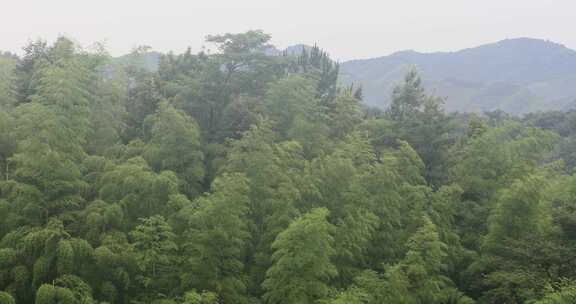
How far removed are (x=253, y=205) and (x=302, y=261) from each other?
10.5ft

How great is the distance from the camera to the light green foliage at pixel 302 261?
35.3 feet

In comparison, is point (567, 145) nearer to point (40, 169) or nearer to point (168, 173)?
point (168, 173)

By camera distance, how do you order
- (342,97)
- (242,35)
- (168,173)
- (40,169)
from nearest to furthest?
(40,169)
(168,173)
(342,97)
(242,35)

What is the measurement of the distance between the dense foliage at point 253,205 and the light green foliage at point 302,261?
47mm

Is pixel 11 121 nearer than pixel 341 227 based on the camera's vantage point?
No

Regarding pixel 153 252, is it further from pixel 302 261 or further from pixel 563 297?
pixel 563 297

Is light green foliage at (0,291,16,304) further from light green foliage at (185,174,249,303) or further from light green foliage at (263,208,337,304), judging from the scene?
light green foliage at (263,208,337,304)

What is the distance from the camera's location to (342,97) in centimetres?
2064

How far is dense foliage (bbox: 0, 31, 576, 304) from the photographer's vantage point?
35.5ft

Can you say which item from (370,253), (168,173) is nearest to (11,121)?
(168,173)

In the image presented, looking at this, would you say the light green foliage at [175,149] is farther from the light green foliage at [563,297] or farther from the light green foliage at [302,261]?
the light green foliage at [563,297]

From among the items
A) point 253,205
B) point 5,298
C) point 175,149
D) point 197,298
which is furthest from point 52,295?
point 175,149

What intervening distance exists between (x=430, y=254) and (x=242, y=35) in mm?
14426

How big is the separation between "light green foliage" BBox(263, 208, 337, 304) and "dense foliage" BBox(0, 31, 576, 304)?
→ 0.15 ft
